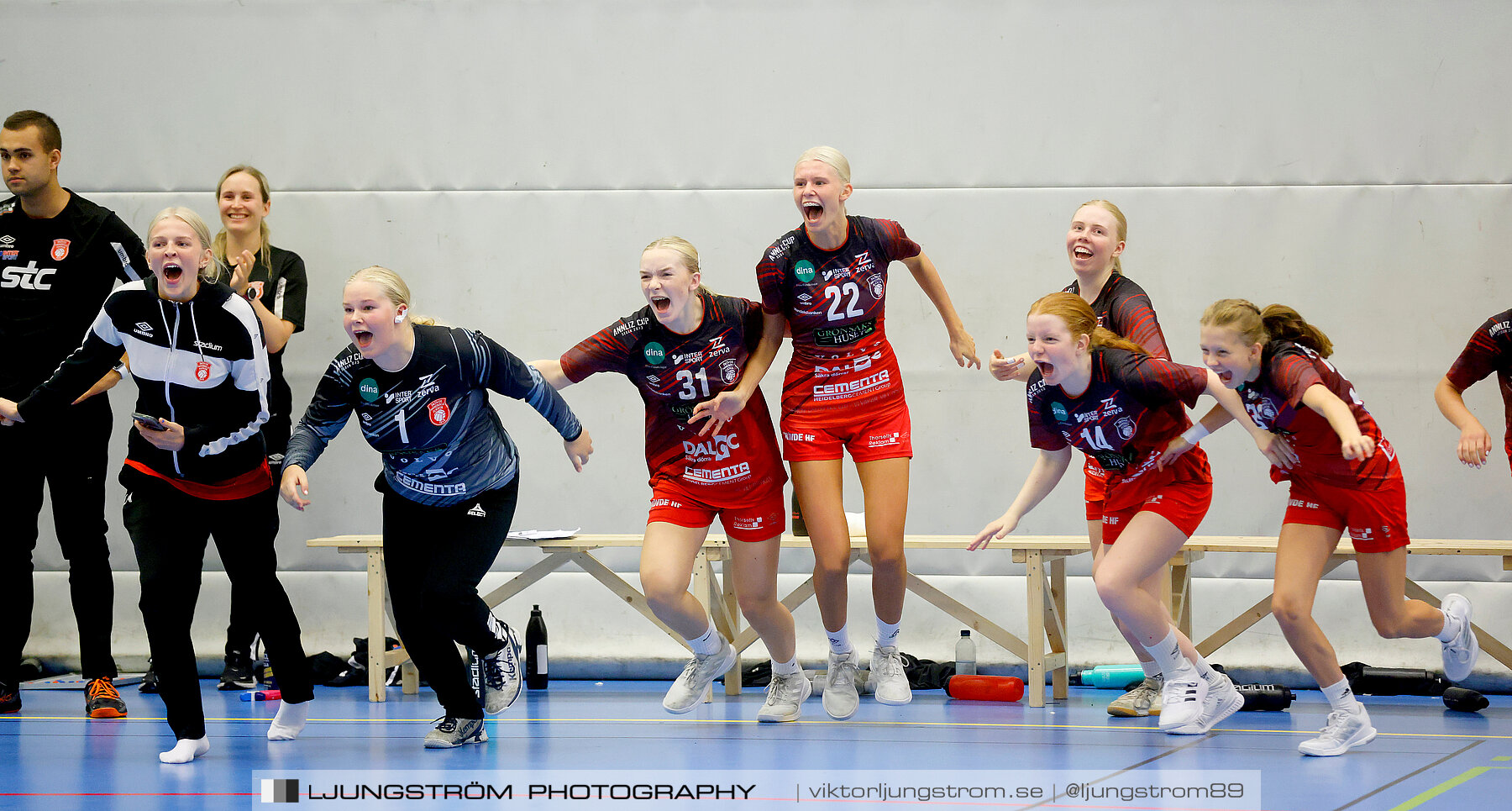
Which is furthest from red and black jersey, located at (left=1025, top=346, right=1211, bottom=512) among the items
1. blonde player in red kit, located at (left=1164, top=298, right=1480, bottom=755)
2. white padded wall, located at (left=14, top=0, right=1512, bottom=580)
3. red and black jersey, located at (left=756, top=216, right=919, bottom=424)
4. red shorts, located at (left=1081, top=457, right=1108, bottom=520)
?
white padded wall, located at (left=14, top=0, right=1512, bottom=580)

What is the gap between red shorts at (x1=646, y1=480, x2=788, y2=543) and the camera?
495 cm

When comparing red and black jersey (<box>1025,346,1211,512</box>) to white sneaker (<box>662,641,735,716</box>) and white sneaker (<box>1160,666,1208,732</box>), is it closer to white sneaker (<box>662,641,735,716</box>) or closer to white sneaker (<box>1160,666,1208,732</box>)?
white sneaker (<box>1160,666,1208,732</box>)

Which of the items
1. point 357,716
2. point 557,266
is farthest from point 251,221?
point 357,716

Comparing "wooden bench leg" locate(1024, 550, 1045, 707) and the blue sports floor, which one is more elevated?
"wooden bench leg" locate(1024, 550, 1045, 707)

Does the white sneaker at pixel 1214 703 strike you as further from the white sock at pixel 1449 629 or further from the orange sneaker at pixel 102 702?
the orange sneaker at pixel 102 702

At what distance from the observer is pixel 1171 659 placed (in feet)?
15.7

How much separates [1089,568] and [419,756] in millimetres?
3835

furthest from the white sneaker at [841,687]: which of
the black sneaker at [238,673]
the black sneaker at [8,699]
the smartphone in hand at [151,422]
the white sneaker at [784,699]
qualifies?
the black sneaker at [8,699]

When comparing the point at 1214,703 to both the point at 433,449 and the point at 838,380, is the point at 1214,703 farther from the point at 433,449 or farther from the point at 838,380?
the point at 433,449

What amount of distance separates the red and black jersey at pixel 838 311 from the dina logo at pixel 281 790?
2.31m

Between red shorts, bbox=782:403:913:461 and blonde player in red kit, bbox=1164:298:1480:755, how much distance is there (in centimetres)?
105

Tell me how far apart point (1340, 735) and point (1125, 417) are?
141 cm

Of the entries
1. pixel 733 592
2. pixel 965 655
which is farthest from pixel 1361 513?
pixel 733 592

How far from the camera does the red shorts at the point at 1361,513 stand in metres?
4.61
